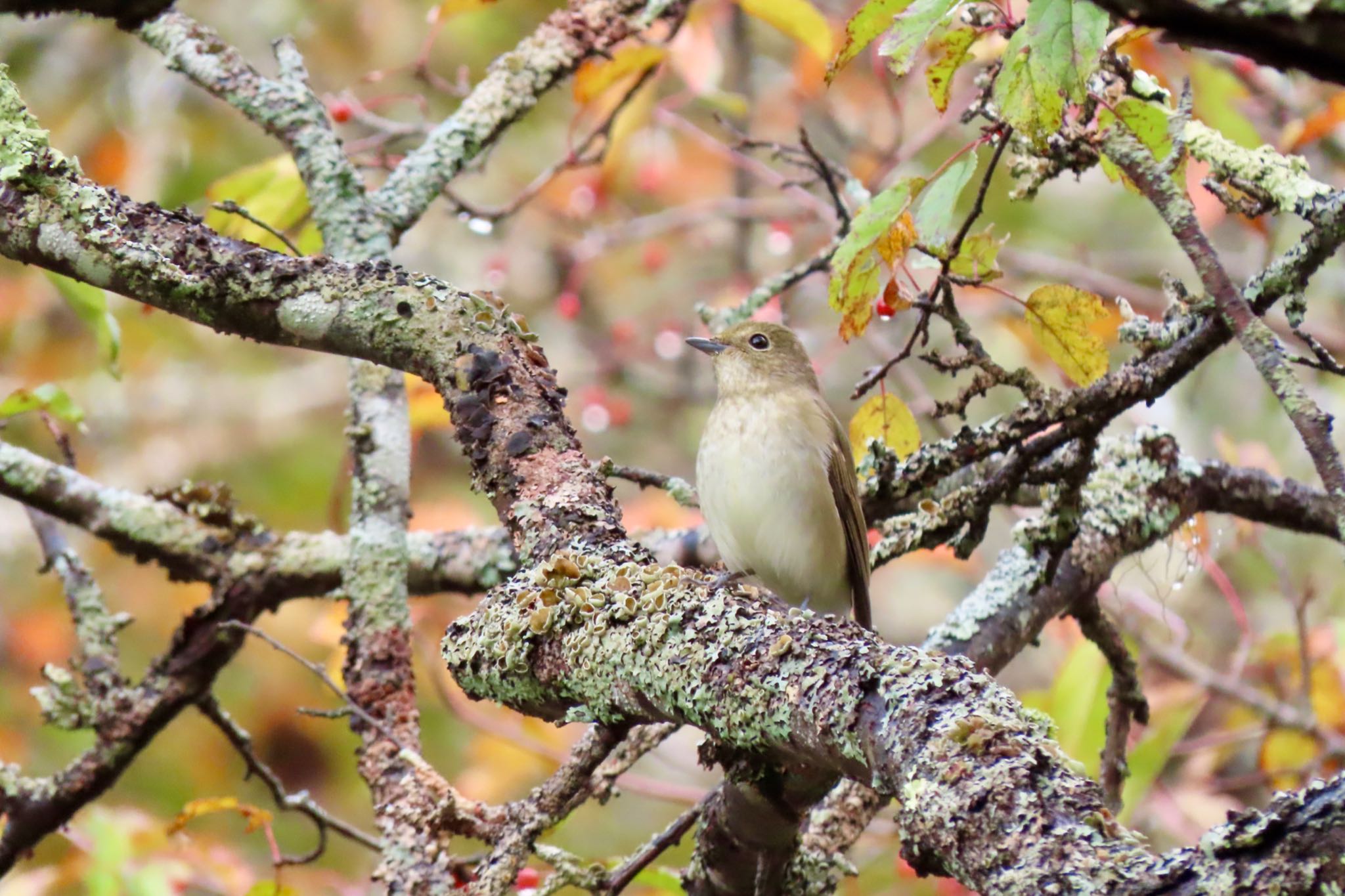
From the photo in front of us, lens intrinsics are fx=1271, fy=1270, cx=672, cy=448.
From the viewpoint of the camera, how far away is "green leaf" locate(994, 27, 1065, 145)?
197cm

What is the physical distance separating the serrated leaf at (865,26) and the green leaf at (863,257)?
237mm

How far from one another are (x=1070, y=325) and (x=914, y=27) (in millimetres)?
819

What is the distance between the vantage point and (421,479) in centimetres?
977

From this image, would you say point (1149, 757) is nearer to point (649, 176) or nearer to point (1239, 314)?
point (1239, 314)

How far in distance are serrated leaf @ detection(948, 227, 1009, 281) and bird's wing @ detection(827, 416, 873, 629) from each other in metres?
1.09

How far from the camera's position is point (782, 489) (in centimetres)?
390

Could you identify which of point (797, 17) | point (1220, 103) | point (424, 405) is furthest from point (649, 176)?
point (1220, 103)

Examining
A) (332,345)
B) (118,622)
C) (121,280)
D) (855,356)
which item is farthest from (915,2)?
(855,356)

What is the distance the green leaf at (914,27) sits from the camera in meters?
1.95

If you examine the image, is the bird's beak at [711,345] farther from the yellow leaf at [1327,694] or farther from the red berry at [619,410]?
the yellow leaf at [1327,694]

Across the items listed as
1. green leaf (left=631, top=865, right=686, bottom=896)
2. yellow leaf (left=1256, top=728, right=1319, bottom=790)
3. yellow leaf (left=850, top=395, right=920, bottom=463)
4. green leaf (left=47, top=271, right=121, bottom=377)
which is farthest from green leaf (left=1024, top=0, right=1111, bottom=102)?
yellow leaf (left=1256, top=728, right=1319, bottom=790)

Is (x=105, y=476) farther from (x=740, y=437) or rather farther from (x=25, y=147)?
(x=25, y=147)

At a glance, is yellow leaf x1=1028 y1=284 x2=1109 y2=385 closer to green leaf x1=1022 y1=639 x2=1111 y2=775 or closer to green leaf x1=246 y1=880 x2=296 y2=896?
green leaf x1=1022 y1=639 x2=1111 y2=775

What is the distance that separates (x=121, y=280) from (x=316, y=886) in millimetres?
4793
